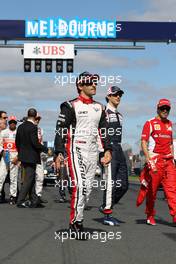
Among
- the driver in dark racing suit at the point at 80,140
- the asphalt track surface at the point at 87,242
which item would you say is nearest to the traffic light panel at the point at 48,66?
the asphalt track surface at the point at 87,242

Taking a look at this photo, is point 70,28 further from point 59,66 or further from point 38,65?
point 38,65

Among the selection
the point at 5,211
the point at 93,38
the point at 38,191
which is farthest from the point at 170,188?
the point at 93,38

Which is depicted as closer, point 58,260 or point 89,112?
point 58,260

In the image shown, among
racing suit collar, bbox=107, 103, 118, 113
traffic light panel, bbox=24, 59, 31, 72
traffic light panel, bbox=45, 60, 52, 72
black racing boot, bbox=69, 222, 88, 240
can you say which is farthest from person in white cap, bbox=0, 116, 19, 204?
traffic light panel, bbox=45, 60, 52, 72

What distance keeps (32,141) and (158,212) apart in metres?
2.65

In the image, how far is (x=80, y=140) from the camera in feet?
24.2

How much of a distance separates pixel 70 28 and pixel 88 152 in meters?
28.3

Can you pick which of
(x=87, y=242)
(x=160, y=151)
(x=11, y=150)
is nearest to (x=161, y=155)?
(x=160, y=151)

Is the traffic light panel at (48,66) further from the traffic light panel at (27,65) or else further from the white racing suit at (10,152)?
the white racing suit at (10,152)

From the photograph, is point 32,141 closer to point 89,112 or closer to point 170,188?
point 170,188

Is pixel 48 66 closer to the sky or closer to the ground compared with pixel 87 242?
closer to the sky

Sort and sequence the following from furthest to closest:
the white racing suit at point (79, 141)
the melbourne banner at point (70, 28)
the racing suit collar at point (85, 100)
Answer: the melbourne banner at point (70, 28), the racing suit collar at point (85, 100), the white racing suit at point (79, 141)

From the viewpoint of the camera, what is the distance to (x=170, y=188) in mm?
9047

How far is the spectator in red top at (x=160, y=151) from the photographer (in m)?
8.93
